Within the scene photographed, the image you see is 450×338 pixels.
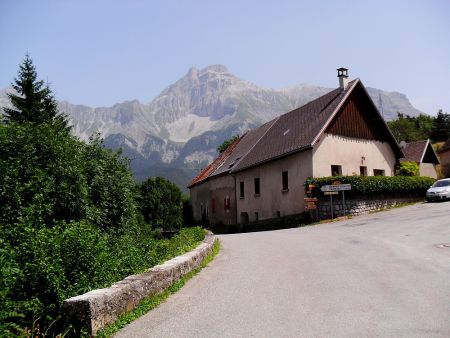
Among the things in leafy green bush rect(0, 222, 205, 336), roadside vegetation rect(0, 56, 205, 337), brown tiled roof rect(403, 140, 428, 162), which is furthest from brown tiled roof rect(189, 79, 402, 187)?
leafy green bush rect(0, 222, 205, 336)

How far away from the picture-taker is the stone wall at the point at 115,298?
18.7ft

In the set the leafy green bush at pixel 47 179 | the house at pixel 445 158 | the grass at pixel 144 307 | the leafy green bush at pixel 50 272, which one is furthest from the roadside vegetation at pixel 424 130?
the leafy green bush at pixel 50 272

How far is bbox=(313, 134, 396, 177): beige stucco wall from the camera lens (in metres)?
25.6

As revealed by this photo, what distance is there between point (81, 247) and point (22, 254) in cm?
103

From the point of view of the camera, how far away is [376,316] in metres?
5.91

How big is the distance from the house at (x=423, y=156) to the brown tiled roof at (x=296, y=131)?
52.0 ft

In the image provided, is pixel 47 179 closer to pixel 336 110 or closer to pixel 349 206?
pixel 349 206

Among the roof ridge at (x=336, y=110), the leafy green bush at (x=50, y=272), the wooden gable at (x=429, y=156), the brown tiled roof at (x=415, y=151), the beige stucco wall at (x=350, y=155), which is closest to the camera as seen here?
the leafy green bush at (x=50, y=272)

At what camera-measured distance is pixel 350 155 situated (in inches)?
1082

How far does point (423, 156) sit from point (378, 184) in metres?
20.0

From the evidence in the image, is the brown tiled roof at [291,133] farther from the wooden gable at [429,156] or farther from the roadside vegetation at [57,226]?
the wooden gable at [429,156]

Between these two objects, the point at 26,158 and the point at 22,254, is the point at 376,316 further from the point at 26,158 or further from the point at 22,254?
the point at 26,158

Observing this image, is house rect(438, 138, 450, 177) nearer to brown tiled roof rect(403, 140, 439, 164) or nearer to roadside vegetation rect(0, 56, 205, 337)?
brown tiled roof rect(403, 140, 439, 164)

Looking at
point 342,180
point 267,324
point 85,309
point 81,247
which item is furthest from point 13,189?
point 342,180
